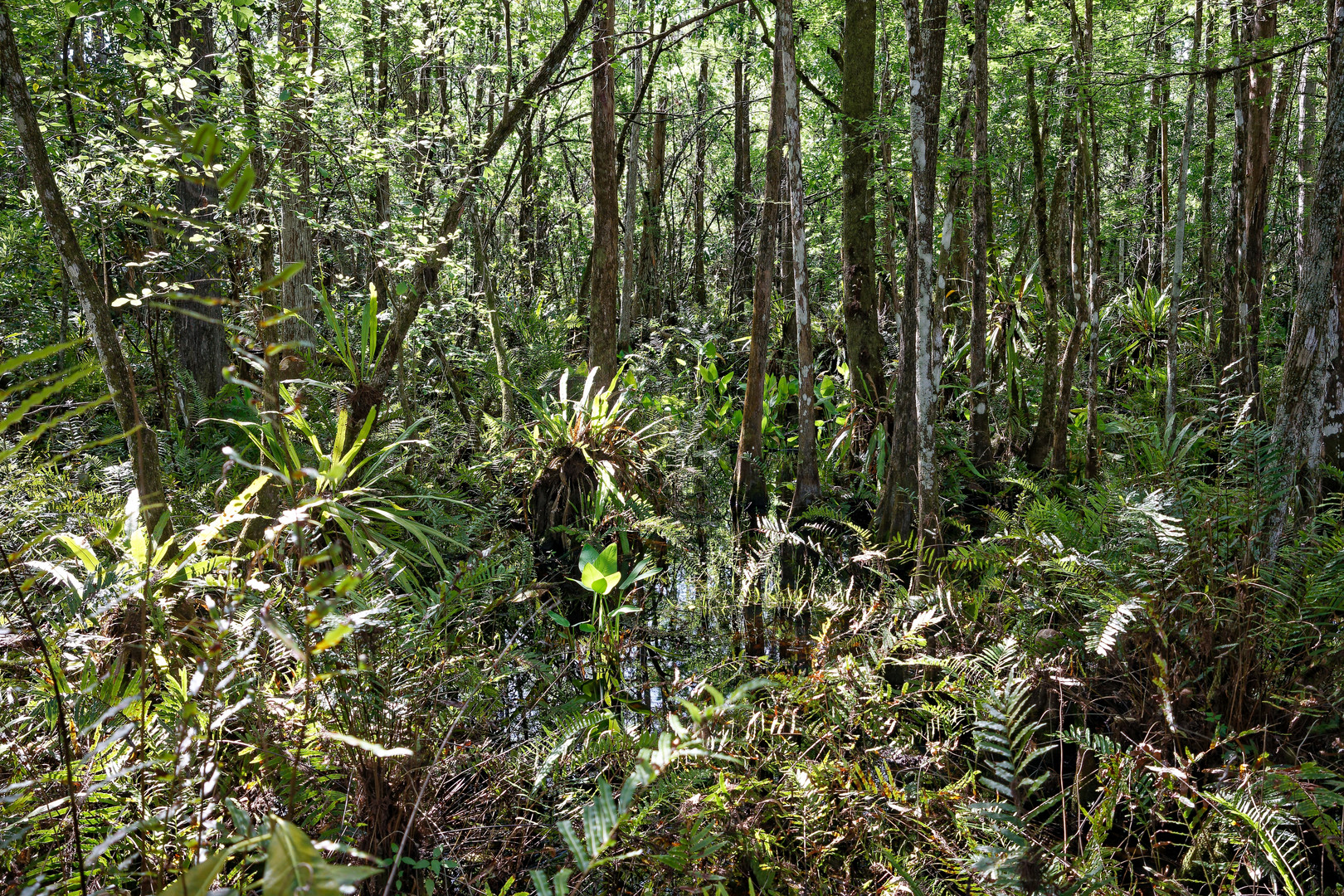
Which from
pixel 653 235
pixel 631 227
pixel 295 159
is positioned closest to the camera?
pixel 295 159

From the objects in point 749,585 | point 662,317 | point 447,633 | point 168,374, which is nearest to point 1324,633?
point 749,585

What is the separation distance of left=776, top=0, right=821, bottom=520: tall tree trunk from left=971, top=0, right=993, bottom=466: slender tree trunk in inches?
49.7

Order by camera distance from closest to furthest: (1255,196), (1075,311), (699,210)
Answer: (1075,311), (1255,196), (699,210)

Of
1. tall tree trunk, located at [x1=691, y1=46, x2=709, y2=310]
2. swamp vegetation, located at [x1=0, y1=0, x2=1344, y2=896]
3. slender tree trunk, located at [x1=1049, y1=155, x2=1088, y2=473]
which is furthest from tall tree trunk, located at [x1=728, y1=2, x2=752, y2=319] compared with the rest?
slender tree trunk, located at [x1=1049, y1=155, x2=1088, y2=473]

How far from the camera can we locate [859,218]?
723 centimetres

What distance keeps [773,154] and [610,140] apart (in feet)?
4.71

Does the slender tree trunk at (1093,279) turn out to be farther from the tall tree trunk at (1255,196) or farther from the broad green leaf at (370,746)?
the broad green leaf at (370,746)

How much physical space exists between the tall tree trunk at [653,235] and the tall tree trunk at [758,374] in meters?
6.75

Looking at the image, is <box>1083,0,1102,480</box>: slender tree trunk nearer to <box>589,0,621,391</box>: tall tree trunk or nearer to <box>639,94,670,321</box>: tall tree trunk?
<box>589,0,621,391</box>: tall tree trunk

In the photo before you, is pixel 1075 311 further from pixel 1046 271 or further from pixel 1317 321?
pixel 1317 321

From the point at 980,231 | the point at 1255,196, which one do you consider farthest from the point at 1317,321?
the point at 1255,196

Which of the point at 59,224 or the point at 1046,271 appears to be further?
the point at 1046,271

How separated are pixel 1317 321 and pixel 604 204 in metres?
5.17

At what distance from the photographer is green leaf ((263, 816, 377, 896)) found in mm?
883
